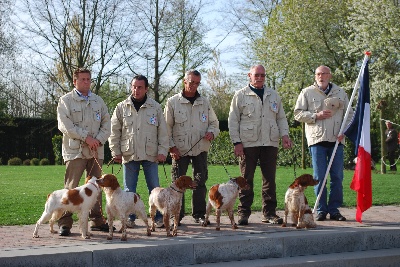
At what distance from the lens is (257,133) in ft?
27.5

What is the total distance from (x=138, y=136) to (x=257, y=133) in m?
1.69

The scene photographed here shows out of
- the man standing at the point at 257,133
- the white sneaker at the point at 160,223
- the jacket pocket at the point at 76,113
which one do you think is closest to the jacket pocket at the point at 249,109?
the man standing at the point at 257,133

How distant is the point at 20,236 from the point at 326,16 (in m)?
26.5

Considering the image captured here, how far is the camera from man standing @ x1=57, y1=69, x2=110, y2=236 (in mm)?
7723

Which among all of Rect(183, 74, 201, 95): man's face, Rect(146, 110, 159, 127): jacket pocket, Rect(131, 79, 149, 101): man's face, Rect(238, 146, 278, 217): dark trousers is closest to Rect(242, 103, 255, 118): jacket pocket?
Rect(238, 146, 278, 217): dark trousers

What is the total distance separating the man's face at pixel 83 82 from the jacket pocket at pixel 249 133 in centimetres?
229

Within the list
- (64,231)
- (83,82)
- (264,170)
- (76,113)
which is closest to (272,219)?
(264,170)

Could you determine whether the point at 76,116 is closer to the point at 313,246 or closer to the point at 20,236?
the point at 20,236

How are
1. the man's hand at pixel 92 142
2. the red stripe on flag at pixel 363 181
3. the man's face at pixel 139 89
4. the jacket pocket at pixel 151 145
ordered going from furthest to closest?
the red stripe on flag at pixel 363 181 < the jacket pocket at pixel 151 145 < the man's face at pixel 139 89 < the man's hand at pixel 92 142

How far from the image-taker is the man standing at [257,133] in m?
8.38

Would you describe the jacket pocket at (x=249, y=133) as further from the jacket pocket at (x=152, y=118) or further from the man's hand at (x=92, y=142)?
the man's hand at (x=92, y=142)

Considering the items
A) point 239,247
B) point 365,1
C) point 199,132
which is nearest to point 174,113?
point 199,132

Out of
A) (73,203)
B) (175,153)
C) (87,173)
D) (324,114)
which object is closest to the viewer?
(73,203)

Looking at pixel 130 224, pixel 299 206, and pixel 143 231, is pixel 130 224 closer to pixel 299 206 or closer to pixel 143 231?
pixel 143 231
